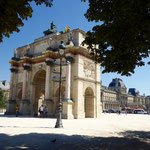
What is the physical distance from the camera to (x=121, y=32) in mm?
6191

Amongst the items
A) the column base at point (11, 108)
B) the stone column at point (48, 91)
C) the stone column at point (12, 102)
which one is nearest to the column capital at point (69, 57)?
the stone column at point (48, 91)

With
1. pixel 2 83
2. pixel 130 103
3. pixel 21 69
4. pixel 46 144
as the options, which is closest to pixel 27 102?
pixel 21 69

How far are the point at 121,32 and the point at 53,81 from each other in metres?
18.2

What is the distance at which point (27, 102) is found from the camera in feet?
83.8

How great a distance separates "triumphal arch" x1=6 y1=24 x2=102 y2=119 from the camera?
21.4 meters

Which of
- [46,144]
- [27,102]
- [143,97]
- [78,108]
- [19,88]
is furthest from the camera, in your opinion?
[143,97]

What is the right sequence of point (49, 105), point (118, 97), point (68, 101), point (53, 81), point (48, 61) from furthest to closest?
point (118, 97), point (48, 61), point (53, 81), point (49, 105), point (68, 101)

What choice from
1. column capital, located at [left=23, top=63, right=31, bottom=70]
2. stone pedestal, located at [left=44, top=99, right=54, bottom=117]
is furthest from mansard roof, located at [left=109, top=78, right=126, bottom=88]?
stone pedestal, located at [left=44, top=99, right=54, bottom=117]

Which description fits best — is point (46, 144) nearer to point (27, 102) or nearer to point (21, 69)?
point (27, 102)

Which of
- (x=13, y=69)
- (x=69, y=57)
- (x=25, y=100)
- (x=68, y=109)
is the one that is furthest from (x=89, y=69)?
A: (x=13, y=69)

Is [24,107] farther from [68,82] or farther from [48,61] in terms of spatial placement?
[68,82]

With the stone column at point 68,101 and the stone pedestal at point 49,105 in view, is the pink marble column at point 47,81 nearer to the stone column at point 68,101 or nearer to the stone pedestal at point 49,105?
the stone pedestal at point 49,105

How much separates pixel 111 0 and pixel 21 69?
978 inches

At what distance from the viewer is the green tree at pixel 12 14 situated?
338 cm
